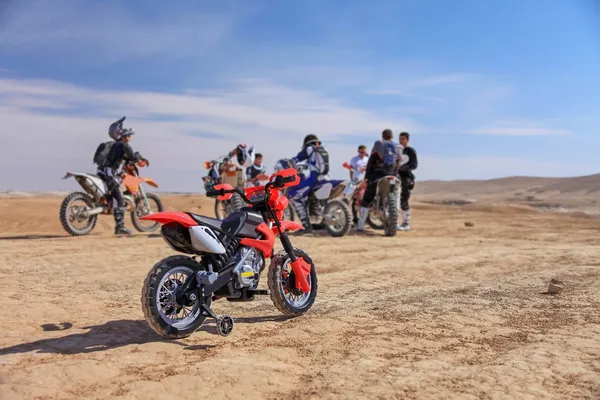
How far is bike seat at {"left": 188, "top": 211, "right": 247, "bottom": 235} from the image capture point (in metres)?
5.10

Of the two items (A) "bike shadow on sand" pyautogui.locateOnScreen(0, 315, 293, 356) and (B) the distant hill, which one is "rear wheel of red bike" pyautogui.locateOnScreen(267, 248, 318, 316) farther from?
(B) the distant hill

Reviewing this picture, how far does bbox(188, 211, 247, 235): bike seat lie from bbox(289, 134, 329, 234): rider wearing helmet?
24.9 feet

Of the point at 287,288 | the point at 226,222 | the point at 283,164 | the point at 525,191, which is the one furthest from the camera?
the point at 525,191

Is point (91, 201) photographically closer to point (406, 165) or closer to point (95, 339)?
point (406, 165)

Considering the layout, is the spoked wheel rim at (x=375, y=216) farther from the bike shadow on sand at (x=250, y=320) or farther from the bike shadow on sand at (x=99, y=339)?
the bike shadow on sand at (x=99, y=339)

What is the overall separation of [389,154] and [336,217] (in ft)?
5.96

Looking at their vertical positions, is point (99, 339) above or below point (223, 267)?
below

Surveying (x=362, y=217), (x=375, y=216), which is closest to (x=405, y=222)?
(x=375, y=216)

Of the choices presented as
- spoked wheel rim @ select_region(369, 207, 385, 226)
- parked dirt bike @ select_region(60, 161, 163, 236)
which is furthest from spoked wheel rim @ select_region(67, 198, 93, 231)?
spoked wheel rim @ select_region(369, 207, 385, 226)

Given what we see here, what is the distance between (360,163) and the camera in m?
16.1

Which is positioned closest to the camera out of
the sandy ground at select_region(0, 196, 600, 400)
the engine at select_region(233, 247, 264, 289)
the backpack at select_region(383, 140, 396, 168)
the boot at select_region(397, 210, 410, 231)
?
the sandy ground at select_region(0, 196, 600, 400)

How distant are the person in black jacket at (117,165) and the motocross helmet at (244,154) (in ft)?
10.2

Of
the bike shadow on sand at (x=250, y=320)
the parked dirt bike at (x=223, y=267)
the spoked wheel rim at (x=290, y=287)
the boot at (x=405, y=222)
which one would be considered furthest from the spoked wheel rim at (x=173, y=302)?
the boot at (x=405, y=222)

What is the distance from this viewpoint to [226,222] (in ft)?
17.5
